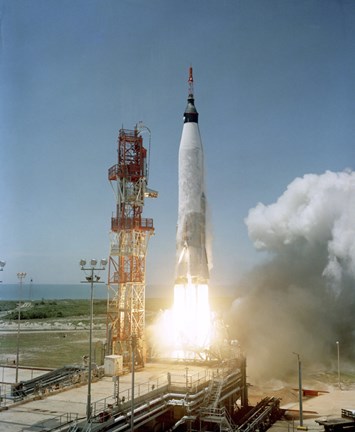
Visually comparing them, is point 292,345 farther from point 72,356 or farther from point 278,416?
point 72,356

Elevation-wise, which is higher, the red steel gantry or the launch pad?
the red steel gantry

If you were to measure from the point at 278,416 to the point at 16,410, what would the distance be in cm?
2177

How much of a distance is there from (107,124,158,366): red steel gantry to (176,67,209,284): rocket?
3.17m

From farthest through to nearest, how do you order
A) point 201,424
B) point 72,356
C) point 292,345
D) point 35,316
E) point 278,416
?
1. point 35,316
2. point 72,356
3. point 292,345
4. point 278,416
5. point 201,424

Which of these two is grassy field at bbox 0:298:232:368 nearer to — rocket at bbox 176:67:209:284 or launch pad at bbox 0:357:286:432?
launch pad at bbox 0:357:286:432

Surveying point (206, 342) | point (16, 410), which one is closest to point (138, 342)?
point (206, 342)

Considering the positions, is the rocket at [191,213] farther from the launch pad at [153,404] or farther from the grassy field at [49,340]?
the grassy field at [49,340]

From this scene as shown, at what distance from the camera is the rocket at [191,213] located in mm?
46906

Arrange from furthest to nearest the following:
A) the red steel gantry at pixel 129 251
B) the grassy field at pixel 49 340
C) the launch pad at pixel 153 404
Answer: the grassy field at pixel 49 340, the red steel gantry at pixel 129 251, the launch pad at pixel 153 404

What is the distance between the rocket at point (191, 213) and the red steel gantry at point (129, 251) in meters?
3.17

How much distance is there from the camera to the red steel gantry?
1780 inches

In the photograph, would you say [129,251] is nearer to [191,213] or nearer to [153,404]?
[191,213]

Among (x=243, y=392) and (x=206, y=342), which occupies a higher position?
(x=206, y=342)

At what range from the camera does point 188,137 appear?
156 feet
